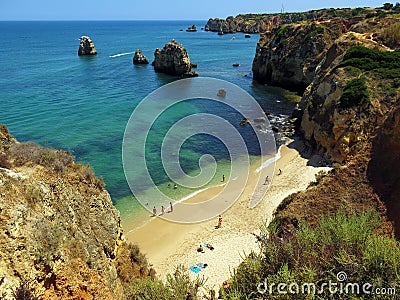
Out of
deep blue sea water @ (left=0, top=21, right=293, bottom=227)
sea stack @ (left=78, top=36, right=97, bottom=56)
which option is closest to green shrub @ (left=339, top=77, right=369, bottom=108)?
deep blue sea water @ (left=0, top=21, right=293, bottom=227)

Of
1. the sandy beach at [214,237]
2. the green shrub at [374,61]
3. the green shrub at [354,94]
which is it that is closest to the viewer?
the sandy beach at [214,237]

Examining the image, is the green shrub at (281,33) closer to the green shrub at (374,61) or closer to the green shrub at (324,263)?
the green shrub at (374,61)

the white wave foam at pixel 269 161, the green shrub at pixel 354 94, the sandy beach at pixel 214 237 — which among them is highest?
the green shrub at pixel 354 94

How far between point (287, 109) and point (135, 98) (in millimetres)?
23824

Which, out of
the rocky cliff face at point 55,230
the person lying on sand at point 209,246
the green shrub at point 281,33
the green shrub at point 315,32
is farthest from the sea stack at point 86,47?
the rocky cliff face at point 55,230

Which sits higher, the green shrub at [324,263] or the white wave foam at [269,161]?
the green shrub at [324,263]

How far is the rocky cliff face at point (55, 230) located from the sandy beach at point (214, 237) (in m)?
6.09

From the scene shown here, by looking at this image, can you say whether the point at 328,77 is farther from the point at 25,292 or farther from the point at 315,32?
the point at 25,292

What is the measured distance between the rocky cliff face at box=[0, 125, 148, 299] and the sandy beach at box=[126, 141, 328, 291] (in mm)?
6095

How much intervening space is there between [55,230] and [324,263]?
7502 mm

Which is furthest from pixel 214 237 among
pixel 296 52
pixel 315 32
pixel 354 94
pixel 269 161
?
pixel 315 32

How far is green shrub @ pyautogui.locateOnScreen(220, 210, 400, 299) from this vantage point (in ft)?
28.4

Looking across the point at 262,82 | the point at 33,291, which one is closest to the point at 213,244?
the point at 33,291

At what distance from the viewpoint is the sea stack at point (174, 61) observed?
69625 mm
